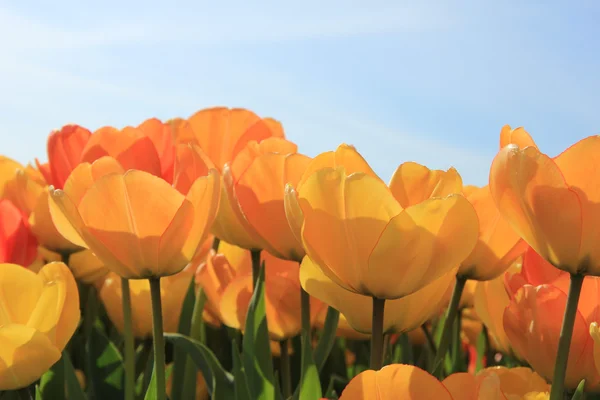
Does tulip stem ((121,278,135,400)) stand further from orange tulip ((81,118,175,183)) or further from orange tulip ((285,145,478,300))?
orange tulip ((285,145,478,300))

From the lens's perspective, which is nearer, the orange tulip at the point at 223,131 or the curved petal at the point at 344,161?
the curved petal at the point at 344,161

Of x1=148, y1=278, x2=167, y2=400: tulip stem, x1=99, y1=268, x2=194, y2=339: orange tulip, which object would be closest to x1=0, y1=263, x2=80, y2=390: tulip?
x1=148, y1=278, x2=167, y2=400: tulip stem

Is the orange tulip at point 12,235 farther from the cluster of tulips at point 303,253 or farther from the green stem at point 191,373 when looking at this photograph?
the green stem at point 191,373

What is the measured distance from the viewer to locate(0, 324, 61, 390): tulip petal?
81 centimetres

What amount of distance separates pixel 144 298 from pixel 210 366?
41cm

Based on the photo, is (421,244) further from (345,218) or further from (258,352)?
(258,352)

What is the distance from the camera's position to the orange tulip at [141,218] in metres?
0.80

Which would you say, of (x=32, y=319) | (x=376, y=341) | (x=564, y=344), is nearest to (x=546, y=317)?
(x=564, y=344)

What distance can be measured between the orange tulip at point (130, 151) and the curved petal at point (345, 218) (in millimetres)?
428

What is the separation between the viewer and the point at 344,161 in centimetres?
74

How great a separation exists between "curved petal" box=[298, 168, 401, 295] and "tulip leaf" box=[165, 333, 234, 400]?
0.33 metres

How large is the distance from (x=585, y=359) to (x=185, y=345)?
0.49 metres

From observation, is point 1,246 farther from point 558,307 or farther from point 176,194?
point 558,307

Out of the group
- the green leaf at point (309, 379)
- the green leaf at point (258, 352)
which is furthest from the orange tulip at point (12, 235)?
the green leaf at point (309, 379)
